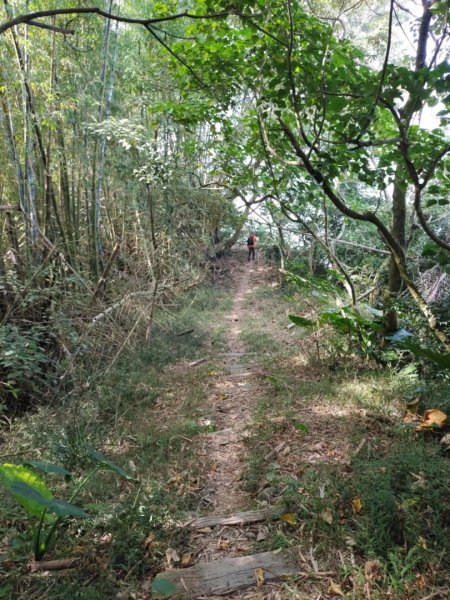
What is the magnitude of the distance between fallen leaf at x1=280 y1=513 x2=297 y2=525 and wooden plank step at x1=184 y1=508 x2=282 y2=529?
0.17 ft

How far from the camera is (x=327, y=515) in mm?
2451

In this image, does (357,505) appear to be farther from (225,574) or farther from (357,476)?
(225,574)

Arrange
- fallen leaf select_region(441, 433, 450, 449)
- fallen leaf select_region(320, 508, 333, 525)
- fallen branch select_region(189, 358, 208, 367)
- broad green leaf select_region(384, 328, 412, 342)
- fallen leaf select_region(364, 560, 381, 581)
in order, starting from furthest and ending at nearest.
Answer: fallen branch select_region(189, 358, 208, 367)
broad green leaf select_region(384, 328, 412, 342)
fallen leaf select_region(441, 433, 450, 449)
fallen leaf select_region(320, 508, 333, 525)
fallen leaf select_region(364, 560, 381, 581)

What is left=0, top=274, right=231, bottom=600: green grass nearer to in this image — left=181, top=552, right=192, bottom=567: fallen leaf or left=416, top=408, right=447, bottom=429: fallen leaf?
left=181, top=552, right=192, bottom=567: fallen leaf

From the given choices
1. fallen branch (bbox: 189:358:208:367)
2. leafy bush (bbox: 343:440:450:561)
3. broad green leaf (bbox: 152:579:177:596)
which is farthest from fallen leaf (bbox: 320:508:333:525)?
fallen branch (bbox: 189:358:208:367)

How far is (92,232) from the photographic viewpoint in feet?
20.2

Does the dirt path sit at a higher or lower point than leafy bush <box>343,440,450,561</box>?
lower

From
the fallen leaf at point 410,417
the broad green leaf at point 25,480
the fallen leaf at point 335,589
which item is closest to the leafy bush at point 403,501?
the fallen leaf at point 335,589

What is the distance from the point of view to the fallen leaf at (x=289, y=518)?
8.29 feet

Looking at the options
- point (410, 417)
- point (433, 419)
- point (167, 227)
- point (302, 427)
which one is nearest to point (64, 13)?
point (302, 427)

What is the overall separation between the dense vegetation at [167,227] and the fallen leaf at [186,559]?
16 centimetres

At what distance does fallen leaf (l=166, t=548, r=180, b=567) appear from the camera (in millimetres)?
2373

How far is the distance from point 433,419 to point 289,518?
1.44m

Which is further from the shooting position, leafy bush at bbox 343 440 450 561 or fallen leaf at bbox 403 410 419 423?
fallen leaf at bbox 403 410 419 423
